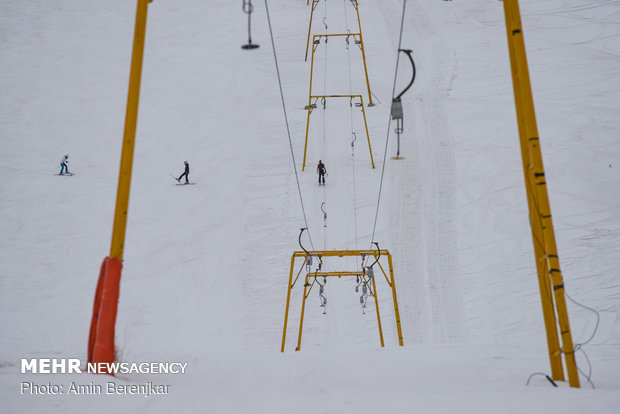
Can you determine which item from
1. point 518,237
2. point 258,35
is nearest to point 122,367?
point 518,237

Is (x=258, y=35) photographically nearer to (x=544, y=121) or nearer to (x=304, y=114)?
(x=304, y=114)

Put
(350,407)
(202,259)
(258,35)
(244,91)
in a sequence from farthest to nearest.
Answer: (258,35) < (244,91) < (202,259) < (350,407)

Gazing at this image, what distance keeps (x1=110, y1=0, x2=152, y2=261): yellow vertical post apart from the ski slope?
1.85 meters

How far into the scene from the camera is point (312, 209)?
65.5 ft

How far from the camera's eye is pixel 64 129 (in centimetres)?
2598

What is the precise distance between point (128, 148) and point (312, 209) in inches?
467

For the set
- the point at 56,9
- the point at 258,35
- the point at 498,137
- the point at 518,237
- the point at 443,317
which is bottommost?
the point at 443,317

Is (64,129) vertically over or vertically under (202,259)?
over

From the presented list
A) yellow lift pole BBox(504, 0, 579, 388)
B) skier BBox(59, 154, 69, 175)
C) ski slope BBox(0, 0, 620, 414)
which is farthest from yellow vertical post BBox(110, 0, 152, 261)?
skier BBox(59, 154, 69, 175)

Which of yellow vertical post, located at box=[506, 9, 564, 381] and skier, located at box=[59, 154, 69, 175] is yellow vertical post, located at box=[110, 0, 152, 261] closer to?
yellow vertical post, located at box=[506, 9, 564, 381]

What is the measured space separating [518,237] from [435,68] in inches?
572

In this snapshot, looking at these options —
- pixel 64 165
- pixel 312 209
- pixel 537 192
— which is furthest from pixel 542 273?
pixel 64 165

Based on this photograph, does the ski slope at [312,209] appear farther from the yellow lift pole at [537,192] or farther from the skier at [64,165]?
the yellow lift pole at [537,192]

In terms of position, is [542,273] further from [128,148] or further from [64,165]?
[64,165]
